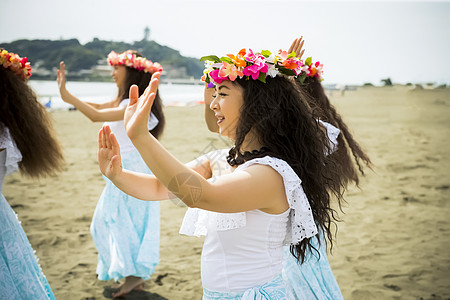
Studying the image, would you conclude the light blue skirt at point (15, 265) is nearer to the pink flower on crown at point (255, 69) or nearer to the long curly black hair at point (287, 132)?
the long curly black hair at point (287, 132)

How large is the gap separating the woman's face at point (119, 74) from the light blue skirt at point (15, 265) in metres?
2.04

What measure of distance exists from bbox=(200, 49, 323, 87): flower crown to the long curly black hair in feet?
0.16

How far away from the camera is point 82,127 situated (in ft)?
50.4

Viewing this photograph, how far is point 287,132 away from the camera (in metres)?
1.73

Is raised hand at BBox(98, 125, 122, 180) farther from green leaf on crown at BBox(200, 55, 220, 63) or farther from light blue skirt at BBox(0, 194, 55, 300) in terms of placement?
light blue skirt at BBox(0, 194, 55, 300)

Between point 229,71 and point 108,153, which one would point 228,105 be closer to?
point 229,71

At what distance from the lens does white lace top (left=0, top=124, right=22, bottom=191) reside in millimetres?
2619

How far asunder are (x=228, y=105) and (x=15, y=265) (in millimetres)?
1879

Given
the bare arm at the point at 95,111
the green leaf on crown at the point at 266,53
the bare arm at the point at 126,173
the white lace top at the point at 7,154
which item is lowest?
the white lace top at the point at 7,154

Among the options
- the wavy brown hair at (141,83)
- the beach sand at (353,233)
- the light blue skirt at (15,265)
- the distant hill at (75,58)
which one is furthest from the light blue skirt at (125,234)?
the distant hill at (75,58)

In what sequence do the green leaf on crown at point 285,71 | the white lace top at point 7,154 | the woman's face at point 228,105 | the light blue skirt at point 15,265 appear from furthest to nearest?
the white lace top at point 7,154, the light blue skirt at point 15,265, the green leaf on crown at point 285,71, the woman's face at point 228,105

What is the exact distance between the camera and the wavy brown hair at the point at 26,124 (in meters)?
2.83

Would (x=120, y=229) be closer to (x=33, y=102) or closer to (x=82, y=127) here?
(x=33, y=102)

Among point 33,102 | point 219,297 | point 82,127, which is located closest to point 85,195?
point 33,102
